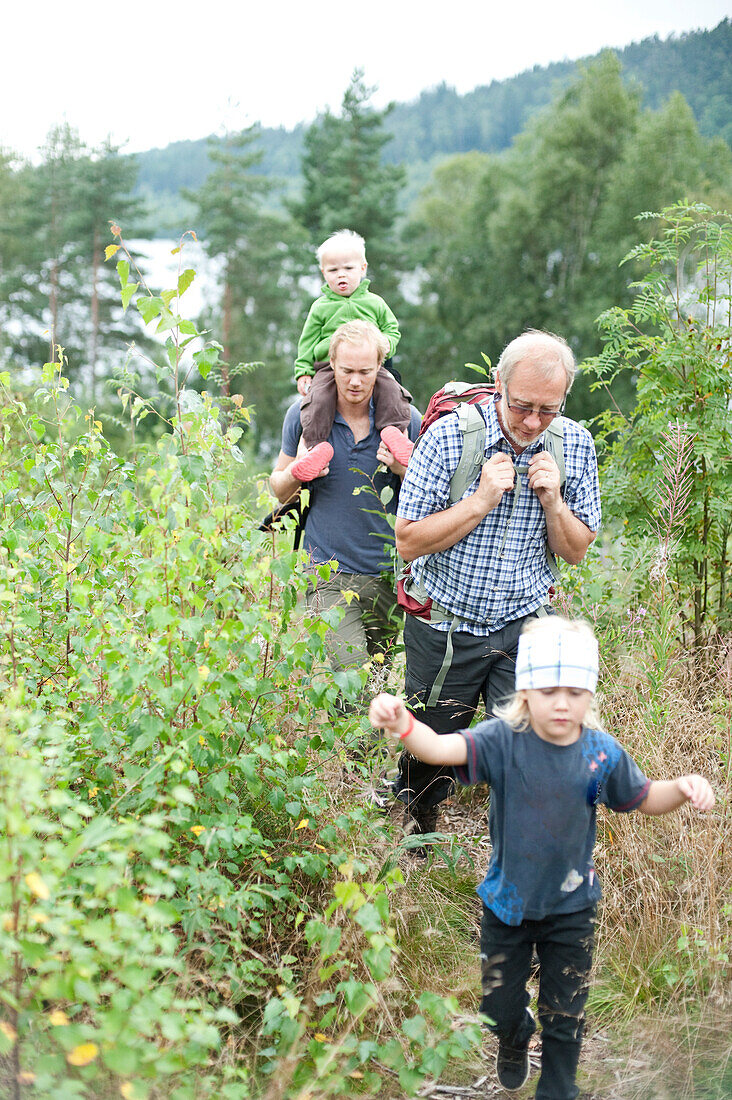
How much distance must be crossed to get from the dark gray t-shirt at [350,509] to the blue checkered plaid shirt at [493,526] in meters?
0.85

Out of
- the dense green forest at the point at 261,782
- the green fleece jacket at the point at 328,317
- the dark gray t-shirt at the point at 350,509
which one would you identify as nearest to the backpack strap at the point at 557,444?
the dense green forest at the point at 261,782

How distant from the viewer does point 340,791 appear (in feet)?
10.7

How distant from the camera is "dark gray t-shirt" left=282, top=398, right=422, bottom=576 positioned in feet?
13.8

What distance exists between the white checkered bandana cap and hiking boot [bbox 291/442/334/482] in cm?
189

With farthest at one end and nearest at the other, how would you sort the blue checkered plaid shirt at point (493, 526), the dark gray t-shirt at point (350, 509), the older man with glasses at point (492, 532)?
1. the dark gray t-shirt at point (350, 509)
2. the blue checkered plaid shirt at point (493, 526)
3. the older man with glasses at point (492, 532)

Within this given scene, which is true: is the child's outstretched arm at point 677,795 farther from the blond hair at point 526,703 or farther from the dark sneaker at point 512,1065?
the dark sneaker at point 512,1065

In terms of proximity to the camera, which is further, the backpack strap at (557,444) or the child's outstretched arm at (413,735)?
the backpack strap at (557,444)

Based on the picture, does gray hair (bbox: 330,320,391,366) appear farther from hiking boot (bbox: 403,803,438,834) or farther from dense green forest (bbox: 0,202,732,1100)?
hiking boot (bbox: 403,803,438,834)

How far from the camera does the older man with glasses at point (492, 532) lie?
313cm

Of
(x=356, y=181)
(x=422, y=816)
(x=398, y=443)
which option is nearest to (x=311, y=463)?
(x=398, y=443)

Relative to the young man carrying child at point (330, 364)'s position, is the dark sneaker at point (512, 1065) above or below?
below

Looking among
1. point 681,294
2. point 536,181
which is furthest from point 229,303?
point 681,294

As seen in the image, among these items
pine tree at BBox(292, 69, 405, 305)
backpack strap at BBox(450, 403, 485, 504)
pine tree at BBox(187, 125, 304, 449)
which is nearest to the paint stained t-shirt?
backpack strap at BBox(450, 403, 485, 504)

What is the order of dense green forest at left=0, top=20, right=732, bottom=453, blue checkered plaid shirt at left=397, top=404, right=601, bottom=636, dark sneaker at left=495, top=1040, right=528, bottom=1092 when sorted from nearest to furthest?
dark sneaker at left=495, top=1040, right=528, bottom=1092 < blue checkered plaid shirt at left=397, top=404, right=601, bottom=636 < dense green forest at left=0, top=20, right=732, bottom=453
